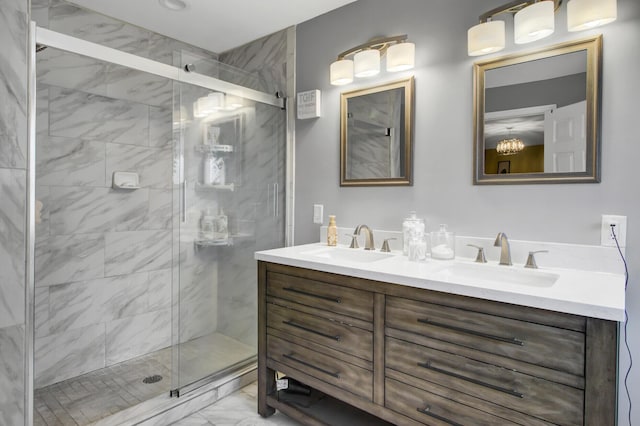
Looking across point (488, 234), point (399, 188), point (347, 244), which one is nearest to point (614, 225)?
point (488, 234)

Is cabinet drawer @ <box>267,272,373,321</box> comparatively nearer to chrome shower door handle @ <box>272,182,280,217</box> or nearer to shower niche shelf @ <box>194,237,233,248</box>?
shower niche shelf @ <box>194,237,233,248</box>

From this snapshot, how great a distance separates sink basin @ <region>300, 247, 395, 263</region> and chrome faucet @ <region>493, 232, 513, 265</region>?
1.77 ft

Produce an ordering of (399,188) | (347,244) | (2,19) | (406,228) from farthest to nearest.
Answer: (347,244)
(399,188)
(406,228)
(2,19)

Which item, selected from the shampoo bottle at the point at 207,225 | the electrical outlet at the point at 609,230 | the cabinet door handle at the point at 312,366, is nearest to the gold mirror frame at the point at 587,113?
the electrical outlet at the point at 609,230

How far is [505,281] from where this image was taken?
1.62 meters

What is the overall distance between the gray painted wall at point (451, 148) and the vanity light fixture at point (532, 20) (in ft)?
0.28

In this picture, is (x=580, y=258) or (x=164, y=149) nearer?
(x=580, y=258)

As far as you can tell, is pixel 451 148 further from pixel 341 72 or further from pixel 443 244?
pixel 341 72

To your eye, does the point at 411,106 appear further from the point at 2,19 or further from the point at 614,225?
the point at 2,19

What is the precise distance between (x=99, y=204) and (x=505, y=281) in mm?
2551

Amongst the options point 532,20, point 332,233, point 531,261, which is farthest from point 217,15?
point 531,261

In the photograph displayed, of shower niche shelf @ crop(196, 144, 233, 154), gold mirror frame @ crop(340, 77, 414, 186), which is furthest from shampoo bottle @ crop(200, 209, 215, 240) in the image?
gold mirror frame @ crop(340, 77, 414, 186)

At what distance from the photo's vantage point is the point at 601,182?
154 centimetres

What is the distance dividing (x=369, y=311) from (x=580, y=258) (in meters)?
0.93
